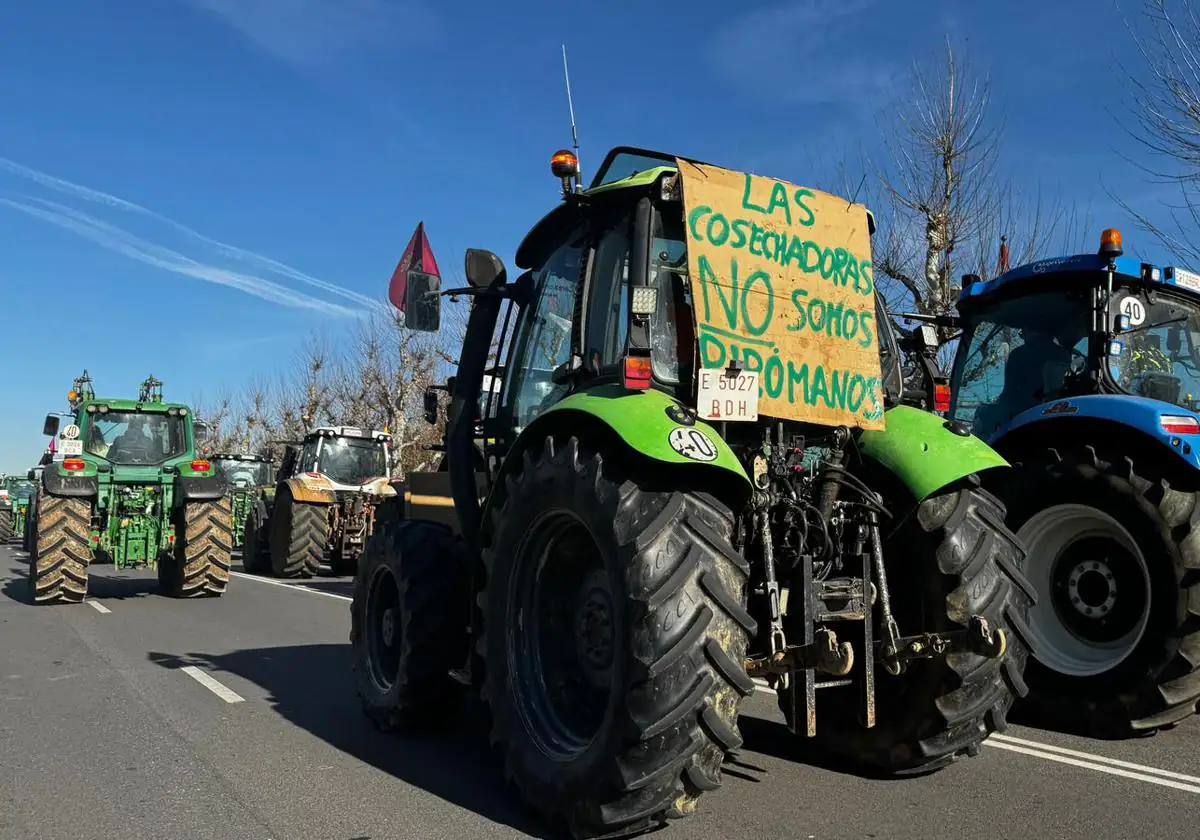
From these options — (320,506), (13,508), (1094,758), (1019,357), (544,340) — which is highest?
(1019,357)

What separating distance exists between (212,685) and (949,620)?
202 inches

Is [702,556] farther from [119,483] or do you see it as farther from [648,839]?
[119,483]

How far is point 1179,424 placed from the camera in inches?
226

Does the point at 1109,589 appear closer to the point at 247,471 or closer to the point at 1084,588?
the point at 1084,588

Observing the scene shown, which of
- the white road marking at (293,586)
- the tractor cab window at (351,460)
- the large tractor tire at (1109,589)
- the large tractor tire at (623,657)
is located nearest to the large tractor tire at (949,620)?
Result: the large tractor tire at (623,657)

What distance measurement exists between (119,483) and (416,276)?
10671mm

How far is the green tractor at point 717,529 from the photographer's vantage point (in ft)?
11.7

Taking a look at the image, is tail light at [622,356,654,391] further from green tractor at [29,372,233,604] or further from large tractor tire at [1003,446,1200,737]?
green tractor at [29,372,233,604]

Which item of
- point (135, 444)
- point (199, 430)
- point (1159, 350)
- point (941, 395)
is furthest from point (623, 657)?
point (199, 430)

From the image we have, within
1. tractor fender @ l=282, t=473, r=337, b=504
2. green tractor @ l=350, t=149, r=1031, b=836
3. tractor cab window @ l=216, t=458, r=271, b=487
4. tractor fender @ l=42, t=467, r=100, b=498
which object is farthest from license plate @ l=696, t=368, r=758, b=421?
tractor cab window @ l=216, t=458, r=271, b=487

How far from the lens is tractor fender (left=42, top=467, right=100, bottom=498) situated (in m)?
12.7

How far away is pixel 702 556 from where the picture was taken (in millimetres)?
3613

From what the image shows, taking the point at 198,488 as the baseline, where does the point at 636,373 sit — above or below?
above

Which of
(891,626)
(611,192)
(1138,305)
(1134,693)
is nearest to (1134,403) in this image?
(1138,305)
